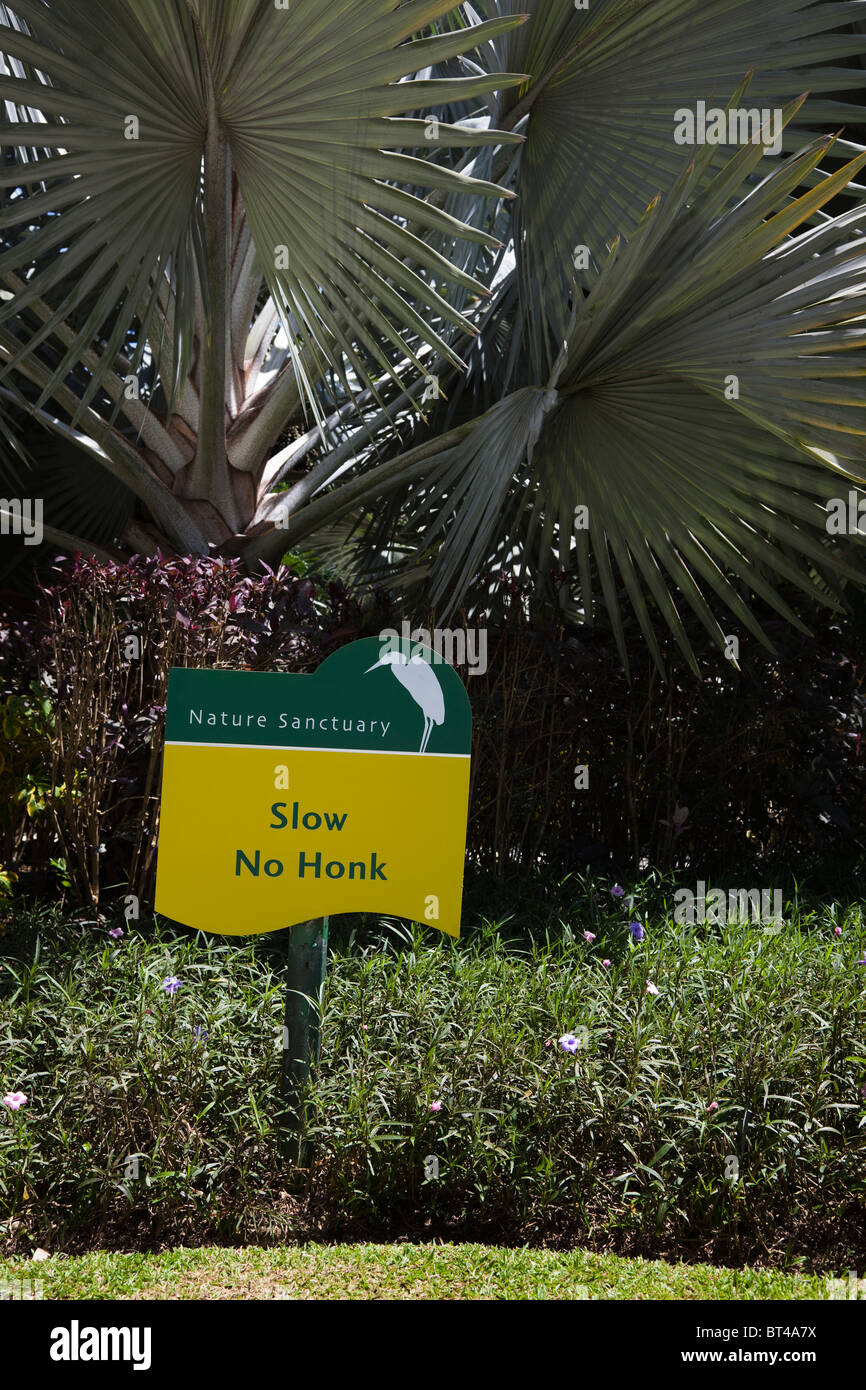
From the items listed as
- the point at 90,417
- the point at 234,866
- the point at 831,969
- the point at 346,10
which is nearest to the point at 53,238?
the point at 346,10

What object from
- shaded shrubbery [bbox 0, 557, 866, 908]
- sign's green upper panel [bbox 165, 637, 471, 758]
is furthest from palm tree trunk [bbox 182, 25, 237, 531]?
sign's green upper panel [bbox 165, 637, 471, 758]

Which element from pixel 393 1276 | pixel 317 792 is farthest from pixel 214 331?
pixel 393 1276

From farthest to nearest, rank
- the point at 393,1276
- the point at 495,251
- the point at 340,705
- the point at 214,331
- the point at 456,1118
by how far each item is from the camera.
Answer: the point at 495,251
the point at 214,331
the point at 340,705
the point at 456,1118
the point at 393,1276

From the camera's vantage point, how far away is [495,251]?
413 centimetres

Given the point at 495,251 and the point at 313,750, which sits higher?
the point at 495,251

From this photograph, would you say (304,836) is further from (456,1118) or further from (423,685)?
(456,1118)

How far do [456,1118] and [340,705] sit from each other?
111cm

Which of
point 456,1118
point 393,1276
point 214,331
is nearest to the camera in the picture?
point 393,1276

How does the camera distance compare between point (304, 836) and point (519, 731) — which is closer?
point (304, 836)

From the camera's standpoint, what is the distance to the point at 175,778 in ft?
9.35

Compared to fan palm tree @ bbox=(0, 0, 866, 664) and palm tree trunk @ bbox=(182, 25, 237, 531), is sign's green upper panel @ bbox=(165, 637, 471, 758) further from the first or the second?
palm tree trunk @ bbox=(182, 25, 237, 531)

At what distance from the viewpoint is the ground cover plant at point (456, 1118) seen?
2738mm

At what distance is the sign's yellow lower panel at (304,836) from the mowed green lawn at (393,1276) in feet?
2.54

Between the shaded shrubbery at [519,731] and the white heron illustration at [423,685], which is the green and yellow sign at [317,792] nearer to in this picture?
the white heron illustration at [423,685]
